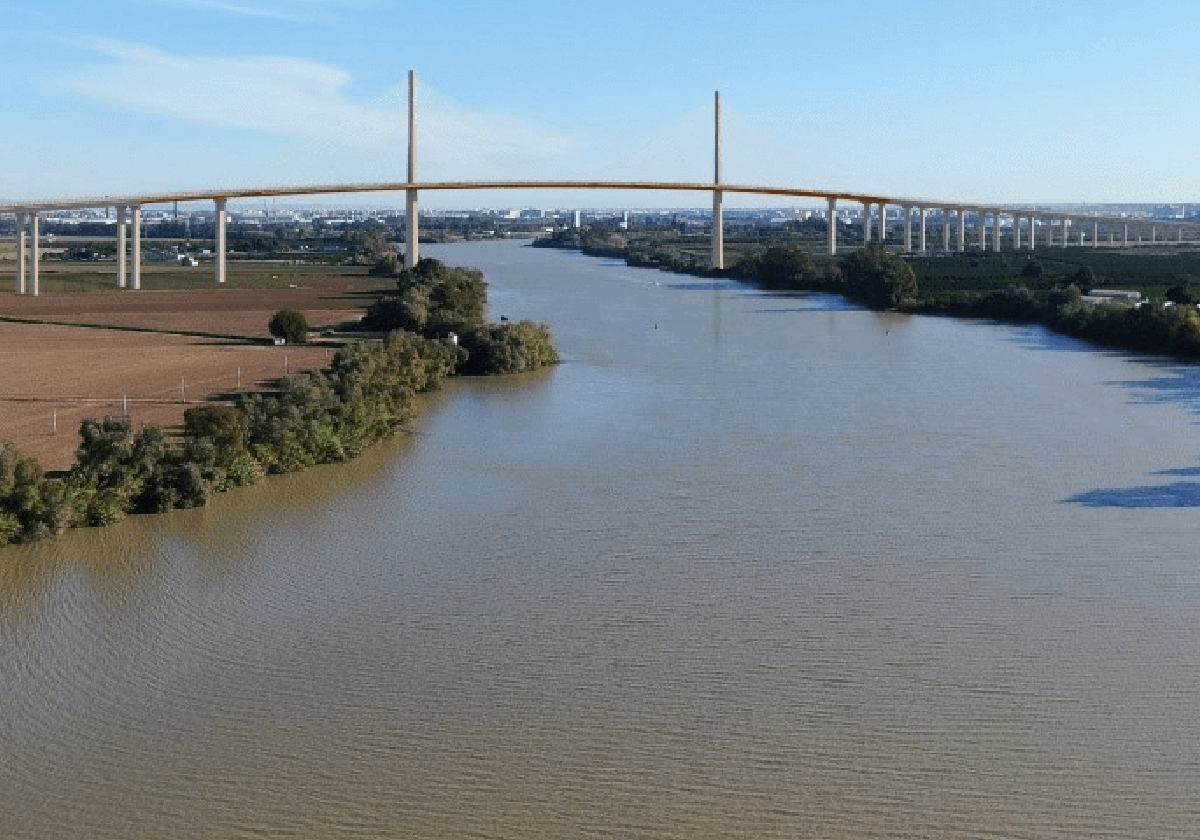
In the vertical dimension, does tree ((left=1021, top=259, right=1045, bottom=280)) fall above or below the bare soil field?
above

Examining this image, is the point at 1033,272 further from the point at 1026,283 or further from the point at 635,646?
the point at 635,646

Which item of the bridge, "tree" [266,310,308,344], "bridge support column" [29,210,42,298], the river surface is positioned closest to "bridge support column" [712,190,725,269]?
the bridge

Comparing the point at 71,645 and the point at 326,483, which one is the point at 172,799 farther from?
the point at 326,483

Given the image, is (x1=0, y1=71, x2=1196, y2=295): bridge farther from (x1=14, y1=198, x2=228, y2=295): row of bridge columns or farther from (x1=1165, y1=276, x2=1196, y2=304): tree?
(x1=1165, y1=276, x2=1196, y2=304): tree

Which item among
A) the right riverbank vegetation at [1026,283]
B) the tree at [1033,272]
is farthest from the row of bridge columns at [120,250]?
the tree at [1033,272]

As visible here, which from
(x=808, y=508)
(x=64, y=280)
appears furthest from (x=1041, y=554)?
(x=64, y=280)

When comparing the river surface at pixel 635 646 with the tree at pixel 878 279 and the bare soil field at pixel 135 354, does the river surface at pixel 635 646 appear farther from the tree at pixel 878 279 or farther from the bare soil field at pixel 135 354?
the tree at pixel 878 279

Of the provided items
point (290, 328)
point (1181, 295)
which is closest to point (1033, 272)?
point (1181, 295)
